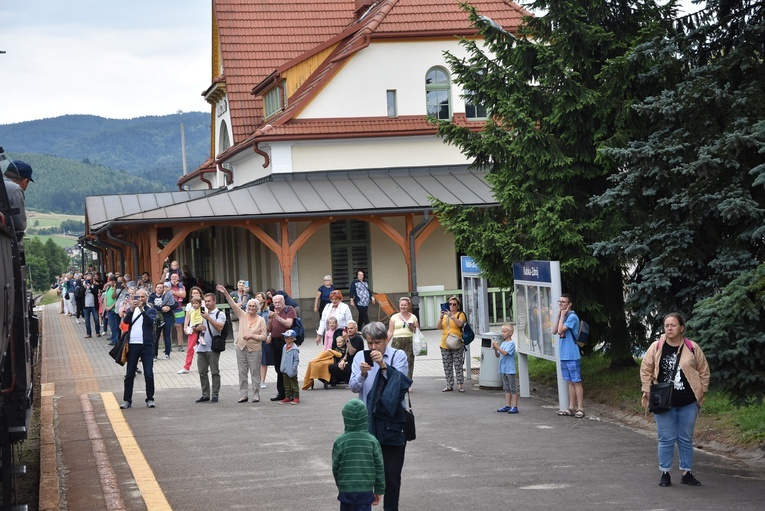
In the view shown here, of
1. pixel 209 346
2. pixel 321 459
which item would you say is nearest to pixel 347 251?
pixel 209 346

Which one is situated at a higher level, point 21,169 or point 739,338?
point 21,169

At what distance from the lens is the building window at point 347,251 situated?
108 ft

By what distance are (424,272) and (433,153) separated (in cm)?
348

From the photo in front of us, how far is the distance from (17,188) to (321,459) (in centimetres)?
470

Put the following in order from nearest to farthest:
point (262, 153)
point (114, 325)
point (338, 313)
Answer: point (338, 313)
point (114, 325)
point (262, 153)

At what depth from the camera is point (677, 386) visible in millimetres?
10523

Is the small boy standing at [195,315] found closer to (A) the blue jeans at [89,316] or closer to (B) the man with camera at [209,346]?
(B) the man with camera at [209,346]

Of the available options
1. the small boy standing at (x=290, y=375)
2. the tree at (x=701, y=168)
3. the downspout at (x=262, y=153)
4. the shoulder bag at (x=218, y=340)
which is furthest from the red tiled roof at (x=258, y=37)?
the tree at (x=701, y=168)

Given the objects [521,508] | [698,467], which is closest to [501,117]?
[698,467]

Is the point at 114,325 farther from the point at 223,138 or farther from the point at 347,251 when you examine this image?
the point at 223,138

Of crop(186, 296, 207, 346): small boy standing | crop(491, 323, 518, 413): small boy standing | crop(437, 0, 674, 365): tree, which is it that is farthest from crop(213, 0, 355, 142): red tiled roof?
crop(491, 323, 518, 413): small boy standing

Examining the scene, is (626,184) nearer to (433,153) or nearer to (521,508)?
(521,508)

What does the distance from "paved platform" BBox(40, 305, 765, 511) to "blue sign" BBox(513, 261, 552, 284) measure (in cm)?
186

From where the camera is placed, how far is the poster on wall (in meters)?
16.0
